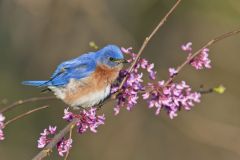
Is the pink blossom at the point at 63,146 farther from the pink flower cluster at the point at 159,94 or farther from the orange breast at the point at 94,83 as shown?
the orange breast at the point at 94,83

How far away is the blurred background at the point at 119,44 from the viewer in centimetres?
1022

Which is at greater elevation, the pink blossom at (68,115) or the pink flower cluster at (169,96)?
the pink blossom at (68,115)

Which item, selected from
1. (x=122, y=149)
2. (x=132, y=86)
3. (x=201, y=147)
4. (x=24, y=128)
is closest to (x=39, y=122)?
(x=24, y=128)

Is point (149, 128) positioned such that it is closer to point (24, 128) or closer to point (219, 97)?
point (219, 97)

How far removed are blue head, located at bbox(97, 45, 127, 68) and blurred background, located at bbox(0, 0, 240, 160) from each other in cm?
474

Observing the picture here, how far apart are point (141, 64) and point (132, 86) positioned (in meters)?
0.23

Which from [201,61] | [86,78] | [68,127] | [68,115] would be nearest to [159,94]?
[201,61]

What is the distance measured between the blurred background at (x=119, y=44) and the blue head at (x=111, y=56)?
4.74 m

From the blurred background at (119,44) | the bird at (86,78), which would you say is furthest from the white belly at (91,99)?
the blurred background at (119,44)

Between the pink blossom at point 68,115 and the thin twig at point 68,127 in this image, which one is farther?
the pink blossom at point 68,115

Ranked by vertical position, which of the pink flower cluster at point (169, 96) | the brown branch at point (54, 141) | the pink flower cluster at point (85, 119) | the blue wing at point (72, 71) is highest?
the blue wing at point (72, 71)

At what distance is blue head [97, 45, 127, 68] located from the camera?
195 inches

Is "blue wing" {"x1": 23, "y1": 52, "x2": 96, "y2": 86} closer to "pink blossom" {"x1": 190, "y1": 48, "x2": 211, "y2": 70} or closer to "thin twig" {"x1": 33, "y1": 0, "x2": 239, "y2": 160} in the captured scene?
"thin twig" {"x1": 33, "y1": 0, "x2": 239, "y2": 160}

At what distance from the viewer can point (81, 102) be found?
16.8ft
